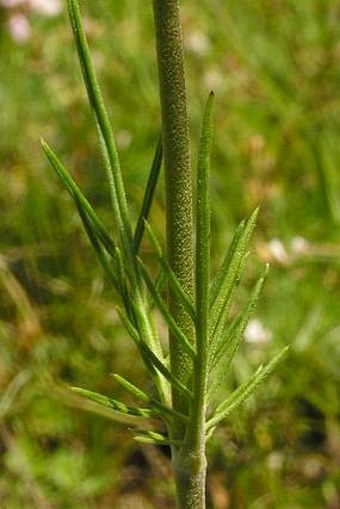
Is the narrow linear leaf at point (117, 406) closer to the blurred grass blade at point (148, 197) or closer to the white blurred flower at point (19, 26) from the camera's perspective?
the blurred grass blade at point (148, 197)

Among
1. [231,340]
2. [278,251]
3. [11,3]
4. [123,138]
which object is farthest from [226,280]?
[11,3]

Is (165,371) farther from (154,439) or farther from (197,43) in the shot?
(197,43)

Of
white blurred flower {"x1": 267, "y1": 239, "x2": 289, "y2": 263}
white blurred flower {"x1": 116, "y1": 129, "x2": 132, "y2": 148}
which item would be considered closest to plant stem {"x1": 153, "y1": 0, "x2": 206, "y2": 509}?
white blurred flower {"x1": 267, "y1": 239, "x2": 289, "y2": 263}

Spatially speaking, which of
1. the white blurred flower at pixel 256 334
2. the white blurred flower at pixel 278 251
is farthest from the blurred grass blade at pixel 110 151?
the white blurred flower at pixel 278 251

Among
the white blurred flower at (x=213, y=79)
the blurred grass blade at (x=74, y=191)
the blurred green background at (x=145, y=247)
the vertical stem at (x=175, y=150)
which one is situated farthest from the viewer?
the white blurred flower at (x=213, y=79)

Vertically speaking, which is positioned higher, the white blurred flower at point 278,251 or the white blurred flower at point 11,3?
the white blurred flower at point 11,3

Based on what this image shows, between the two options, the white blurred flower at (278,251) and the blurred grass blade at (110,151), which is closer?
the blurred grass blade at (110,151)

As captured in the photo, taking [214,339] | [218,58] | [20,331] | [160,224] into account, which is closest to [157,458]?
[20,331]
